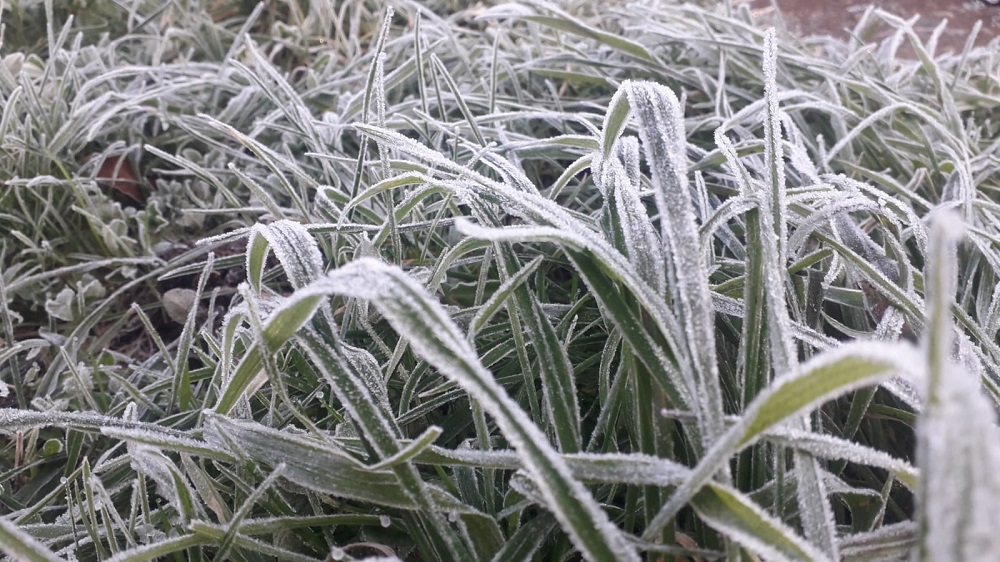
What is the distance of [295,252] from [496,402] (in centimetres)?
23

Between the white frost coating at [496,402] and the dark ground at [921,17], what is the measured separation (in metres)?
1.72

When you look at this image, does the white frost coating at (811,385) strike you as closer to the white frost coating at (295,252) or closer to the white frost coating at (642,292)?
the white frost coating at (642,292)

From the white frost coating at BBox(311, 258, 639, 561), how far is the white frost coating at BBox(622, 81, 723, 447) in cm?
8

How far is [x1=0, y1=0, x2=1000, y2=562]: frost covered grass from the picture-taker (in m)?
0.36

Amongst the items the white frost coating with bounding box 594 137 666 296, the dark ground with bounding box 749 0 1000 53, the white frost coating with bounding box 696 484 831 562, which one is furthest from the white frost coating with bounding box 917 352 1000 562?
the dark ground with bounding box 749 0 1000 53

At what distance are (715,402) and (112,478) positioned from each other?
1.83 ft

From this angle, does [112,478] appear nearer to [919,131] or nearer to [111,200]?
[111,200]

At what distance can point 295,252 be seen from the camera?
49cm

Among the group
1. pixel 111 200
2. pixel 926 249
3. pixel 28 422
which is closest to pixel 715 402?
pixel 926 249

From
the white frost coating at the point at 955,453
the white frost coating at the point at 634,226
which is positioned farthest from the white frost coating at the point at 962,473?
the white frost coating at the point at 634,226

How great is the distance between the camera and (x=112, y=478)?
0.63m

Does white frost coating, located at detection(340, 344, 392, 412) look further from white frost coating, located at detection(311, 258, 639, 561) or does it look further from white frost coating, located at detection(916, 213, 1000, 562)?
white frost coating, located at detection(916, 213, 1000, 562)

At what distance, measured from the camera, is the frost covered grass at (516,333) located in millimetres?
359

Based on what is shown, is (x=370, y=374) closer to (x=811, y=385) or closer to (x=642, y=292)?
(x=642, y=292)
